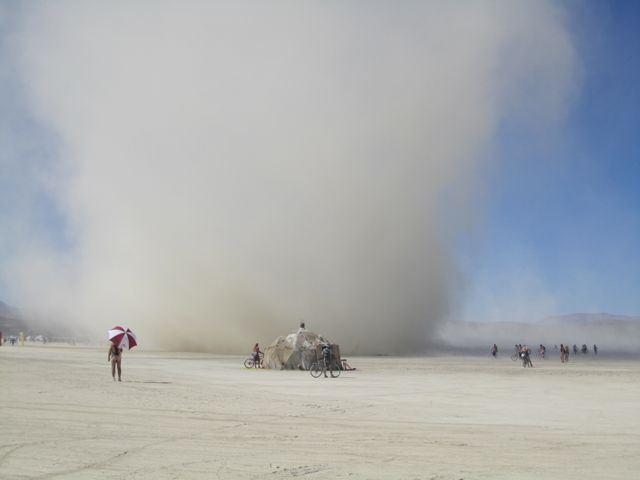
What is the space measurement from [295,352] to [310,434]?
75.7 ft

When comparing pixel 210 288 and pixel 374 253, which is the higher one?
pixel 374 253

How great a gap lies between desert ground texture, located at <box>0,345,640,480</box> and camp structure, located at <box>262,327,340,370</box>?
14.3 m

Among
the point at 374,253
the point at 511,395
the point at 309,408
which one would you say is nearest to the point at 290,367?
the point at 511,395

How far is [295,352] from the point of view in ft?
111

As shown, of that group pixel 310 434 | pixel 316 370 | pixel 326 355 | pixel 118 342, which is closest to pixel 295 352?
pixel 316 370

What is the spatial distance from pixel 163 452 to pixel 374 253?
253 ft

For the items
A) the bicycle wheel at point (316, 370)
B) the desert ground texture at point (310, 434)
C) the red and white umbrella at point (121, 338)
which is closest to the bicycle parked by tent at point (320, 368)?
the bicycle wheel at point (316, 370)

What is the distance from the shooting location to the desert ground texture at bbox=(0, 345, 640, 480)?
26.5ft

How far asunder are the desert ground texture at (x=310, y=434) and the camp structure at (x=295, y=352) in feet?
46.9

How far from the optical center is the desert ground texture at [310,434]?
26.5 ft

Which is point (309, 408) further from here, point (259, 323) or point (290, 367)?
point (259, 323)

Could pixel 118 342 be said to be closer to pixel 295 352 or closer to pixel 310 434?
pixel 295 352

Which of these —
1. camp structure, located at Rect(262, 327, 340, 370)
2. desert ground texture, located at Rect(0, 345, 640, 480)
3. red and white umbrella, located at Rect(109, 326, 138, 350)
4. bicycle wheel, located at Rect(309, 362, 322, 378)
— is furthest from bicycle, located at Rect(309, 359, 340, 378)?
desert ground texture, located at Rect(0, 345, 640, 480)

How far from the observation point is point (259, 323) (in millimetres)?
75688
